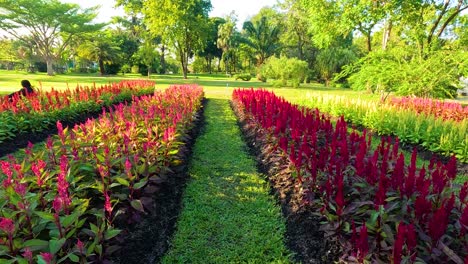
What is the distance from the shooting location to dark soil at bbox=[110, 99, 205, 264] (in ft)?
9.10

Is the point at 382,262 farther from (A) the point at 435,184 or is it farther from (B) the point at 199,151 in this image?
(B) the point at 199,151

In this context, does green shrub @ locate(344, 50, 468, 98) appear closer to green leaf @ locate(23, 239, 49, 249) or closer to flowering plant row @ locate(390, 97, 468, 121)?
flowering plant row @ locate(390, 97, 468, 121)

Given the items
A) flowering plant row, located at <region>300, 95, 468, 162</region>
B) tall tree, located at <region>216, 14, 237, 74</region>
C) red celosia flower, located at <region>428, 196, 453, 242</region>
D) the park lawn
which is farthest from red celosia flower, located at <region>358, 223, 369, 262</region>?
tall tree, located at <region>216, 14, 237, 74</region>

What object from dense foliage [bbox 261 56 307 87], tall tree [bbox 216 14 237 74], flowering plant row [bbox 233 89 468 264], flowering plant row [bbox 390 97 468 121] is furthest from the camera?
tall tree [bbox 216 14 237 74]

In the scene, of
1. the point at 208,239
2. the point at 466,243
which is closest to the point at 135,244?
the point at 208,239

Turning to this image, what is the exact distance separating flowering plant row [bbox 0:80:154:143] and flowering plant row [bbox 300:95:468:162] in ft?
27.9

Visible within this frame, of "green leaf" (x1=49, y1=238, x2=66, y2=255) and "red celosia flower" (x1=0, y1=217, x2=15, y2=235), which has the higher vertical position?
"red celosia flower" (x1=0, y1=217, x2=15, y2=235)

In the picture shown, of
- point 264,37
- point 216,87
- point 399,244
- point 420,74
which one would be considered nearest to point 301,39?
point 264,37

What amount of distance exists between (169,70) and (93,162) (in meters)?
67.5

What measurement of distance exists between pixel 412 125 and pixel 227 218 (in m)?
6.03

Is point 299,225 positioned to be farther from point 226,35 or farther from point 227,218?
point 226,35

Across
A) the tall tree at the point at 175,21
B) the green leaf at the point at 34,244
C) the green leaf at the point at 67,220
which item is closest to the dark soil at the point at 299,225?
the green leaf at the point at 67,220

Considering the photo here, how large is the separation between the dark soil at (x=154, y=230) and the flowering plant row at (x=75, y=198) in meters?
0.16

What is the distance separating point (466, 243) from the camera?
2072 millimetres
